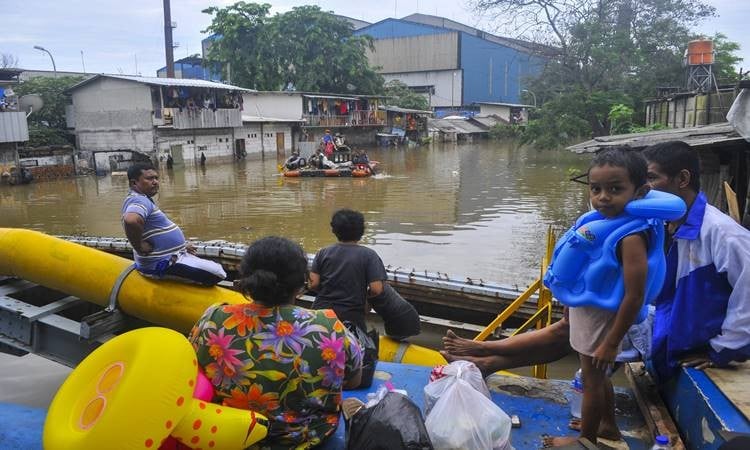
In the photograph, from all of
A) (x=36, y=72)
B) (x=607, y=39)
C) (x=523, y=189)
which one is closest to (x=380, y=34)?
(x=36, y=72)

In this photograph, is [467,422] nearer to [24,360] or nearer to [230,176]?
[24,360]

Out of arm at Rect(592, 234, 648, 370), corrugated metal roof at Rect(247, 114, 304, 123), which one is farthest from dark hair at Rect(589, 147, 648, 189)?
corrugated metal roof at Rect(247, 114, 304, 123)

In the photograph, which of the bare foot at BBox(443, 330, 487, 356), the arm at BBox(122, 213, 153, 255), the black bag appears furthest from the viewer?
the arm at BBox(122, 213, 153, 255)

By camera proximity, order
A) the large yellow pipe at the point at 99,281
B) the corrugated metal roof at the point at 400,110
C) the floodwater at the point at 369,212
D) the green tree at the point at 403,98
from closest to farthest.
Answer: the large yellow pipe at the point at 99,281 → the floodwater at the point at 369,212 → the corrugated metal roof at the point at 400,110 → the green tree at the point at 403,98

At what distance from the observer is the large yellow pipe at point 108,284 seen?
4.34 metres

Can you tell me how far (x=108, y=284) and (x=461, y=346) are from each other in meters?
3.17

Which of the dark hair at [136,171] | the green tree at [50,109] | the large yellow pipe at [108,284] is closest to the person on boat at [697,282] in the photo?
→ the large yellow pipe at [108,284]

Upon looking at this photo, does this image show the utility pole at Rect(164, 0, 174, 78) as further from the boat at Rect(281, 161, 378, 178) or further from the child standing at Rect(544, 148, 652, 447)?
the child standing at Rect(544, 148, 652, 447)

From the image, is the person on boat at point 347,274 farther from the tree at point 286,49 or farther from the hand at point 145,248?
the tree at point 286,49

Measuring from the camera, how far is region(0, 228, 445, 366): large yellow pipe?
4340mm

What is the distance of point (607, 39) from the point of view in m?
23.4

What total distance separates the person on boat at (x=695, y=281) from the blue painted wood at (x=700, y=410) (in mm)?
88

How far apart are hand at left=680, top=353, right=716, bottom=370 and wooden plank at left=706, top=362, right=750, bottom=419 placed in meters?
0.03

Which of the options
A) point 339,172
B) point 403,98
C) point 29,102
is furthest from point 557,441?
point 403,98
